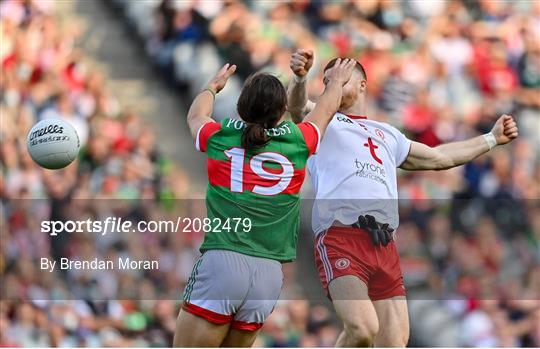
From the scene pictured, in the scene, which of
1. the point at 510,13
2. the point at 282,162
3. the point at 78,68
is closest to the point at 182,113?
the point at 78,68

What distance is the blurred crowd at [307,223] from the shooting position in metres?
12.2

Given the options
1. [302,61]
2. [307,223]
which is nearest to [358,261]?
[302,61]

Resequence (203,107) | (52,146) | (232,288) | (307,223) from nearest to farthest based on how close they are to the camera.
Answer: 1. (232,288)
2. (203,107)
3. (52,146)
4. (307,223)

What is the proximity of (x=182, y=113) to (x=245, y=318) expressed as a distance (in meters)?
7.51

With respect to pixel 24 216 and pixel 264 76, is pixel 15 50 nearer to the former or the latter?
pixel 24 216

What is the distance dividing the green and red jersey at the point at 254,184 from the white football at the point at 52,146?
180 cm

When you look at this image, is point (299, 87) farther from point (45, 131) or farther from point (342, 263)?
point (45, 131)

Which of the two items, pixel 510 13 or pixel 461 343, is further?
pixel 510 13

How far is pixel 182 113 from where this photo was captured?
48.0ft

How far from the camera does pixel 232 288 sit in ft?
23.6

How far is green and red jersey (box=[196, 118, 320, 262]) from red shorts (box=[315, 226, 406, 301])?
0.65 m

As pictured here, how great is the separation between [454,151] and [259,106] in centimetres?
195

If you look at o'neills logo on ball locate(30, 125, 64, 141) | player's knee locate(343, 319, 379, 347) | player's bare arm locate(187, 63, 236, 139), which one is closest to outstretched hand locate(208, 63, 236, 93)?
player's bare arm locate(187, 63, 236, 139)

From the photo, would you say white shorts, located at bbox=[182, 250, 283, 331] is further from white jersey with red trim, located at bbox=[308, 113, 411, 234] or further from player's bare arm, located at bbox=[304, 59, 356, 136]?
white jersey with red trim, located at bbox=[308, 113, 411, 234]
